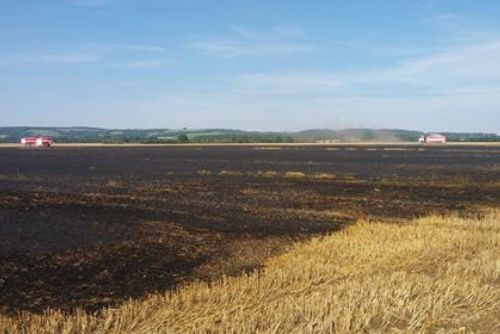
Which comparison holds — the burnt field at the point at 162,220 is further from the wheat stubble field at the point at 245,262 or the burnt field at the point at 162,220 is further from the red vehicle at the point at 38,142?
the red vehicle at the point at 38,142

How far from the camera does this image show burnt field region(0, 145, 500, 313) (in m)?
14.4

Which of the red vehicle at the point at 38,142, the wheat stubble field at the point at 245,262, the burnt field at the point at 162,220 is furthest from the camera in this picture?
the red vehicle at the point at 38,142

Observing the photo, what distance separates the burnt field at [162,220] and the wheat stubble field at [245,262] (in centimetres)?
7

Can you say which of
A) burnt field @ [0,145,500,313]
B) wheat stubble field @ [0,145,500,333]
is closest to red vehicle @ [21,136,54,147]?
burnt field @ [0,145,500,313]

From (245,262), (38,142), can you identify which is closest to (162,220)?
(245,262)

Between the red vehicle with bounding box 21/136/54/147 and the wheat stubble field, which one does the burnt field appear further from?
the red vehicle with bounding box 21/136/54/147

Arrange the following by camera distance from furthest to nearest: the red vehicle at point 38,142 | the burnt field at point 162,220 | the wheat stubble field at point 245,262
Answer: the red vehicle at point 38,142 → the burnt field at point 162,220 → the wheat stubble field at point 245,262

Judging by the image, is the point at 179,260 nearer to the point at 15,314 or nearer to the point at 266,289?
the point at 266,289

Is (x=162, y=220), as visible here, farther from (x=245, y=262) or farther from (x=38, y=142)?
(x=38, y=142)

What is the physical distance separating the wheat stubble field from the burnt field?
67 millimetres

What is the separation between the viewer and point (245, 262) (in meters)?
16.8

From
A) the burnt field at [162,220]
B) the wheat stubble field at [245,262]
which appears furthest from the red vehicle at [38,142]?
the wheat stubble field at [245,262]

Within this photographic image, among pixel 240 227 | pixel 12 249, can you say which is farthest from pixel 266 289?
pixel 240 227

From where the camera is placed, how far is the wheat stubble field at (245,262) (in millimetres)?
10336
